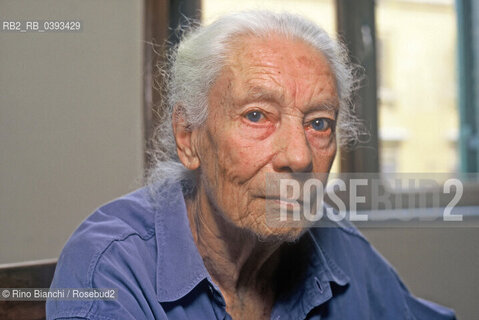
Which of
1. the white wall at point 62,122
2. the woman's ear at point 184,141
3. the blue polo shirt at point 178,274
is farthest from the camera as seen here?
the white wall at point 62,122

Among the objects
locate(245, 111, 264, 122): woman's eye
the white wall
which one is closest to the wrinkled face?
locate(245, 111, 264, 122): woman's eye

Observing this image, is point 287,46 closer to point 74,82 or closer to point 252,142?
point 252,142

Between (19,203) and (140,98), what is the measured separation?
45cm

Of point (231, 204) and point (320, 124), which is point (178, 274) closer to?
point (231, 204)

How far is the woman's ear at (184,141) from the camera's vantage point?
0.94m

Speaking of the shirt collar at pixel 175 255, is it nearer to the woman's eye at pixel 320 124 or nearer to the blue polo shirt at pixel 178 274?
the blue polo shirt at pixel 178 274

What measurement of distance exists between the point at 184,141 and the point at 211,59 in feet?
0.52

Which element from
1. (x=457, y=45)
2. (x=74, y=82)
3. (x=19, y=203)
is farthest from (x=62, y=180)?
(x=457, y=45)

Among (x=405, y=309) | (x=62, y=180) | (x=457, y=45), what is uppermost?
(x=457, y=45)

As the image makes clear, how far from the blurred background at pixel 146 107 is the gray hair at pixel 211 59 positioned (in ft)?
0.22

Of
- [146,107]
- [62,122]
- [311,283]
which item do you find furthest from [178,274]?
[146,107]

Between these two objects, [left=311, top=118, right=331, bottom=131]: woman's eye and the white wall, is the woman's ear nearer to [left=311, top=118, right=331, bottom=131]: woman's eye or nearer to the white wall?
[left=311, top=118, right=331, bottom=131]: woman's eye

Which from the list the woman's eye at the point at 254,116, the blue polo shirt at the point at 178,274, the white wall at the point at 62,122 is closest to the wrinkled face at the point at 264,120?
the woman's eye at the point at 254,116

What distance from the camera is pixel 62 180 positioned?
1239mm
